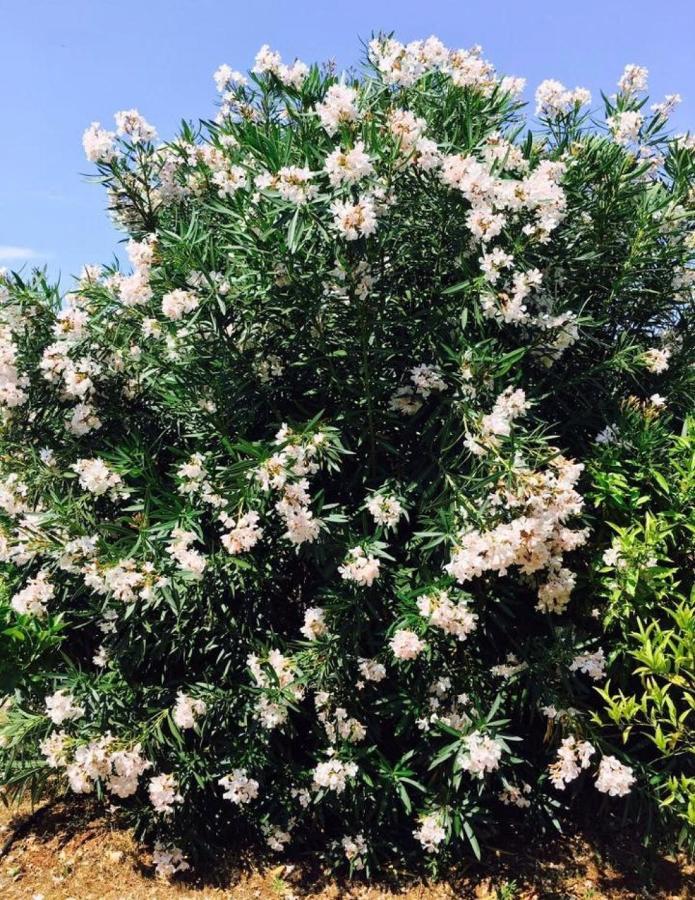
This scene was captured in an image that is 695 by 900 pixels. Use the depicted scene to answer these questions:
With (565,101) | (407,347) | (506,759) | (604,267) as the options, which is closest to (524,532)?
(407,347)

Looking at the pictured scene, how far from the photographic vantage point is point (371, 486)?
334 cm

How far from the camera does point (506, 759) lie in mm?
3266

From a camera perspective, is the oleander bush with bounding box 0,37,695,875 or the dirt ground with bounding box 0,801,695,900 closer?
the oleander bush with bounding box 0,37,695,875

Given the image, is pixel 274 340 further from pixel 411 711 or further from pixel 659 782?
pixel 659 782

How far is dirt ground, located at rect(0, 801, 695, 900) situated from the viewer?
3.26 meters

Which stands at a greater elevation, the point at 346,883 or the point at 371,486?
the point at 371,486

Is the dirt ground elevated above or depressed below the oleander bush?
below

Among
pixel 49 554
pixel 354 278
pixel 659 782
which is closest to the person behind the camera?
pixel 354 278

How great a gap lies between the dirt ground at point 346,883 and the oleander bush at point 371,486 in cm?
14

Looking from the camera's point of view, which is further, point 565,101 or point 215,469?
point 565,101

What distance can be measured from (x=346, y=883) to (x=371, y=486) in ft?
5.80

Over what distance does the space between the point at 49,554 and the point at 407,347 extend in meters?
1.89

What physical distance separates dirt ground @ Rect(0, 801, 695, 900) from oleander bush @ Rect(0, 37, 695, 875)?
0.45 feet

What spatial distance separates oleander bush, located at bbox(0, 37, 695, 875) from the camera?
294cm
